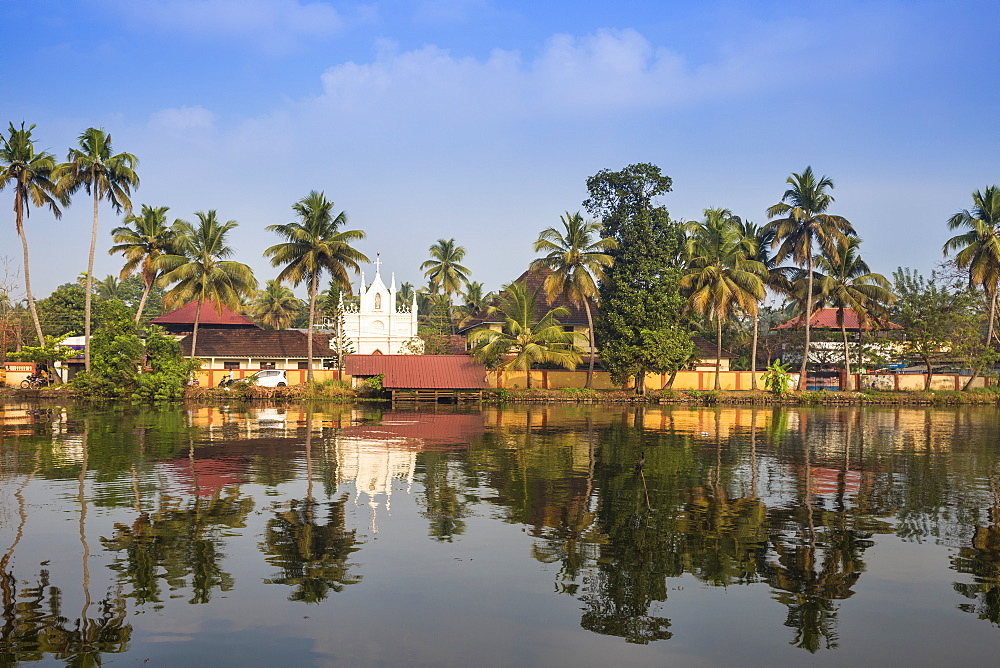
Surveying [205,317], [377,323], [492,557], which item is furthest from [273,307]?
[492,557]

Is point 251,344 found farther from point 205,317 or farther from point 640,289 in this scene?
point 640,289

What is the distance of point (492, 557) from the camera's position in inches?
473

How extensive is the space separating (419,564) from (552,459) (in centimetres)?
1083

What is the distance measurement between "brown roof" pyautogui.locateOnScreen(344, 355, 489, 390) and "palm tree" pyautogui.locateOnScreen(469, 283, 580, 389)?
1.57 metres

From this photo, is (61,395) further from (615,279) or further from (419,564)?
(419,564)

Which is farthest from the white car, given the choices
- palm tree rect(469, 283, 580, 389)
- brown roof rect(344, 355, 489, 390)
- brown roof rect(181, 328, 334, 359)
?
palm tree rect(469, 283, 580, 389)

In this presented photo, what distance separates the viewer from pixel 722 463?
21688mm

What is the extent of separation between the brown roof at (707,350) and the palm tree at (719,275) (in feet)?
12.8

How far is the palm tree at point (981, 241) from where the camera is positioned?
166ft

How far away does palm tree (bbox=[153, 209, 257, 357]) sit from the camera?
47.9m

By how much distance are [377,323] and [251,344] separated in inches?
687

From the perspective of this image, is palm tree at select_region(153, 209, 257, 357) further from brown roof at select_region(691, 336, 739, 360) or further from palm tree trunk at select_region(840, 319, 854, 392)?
palm tree trunk at select_region(840, 319, 854, 392)

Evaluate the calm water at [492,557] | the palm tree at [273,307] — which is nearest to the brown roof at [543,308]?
the palm tree at [273,307]

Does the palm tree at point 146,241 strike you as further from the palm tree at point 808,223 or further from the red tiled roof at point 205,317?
the palm tree at point 808,223
